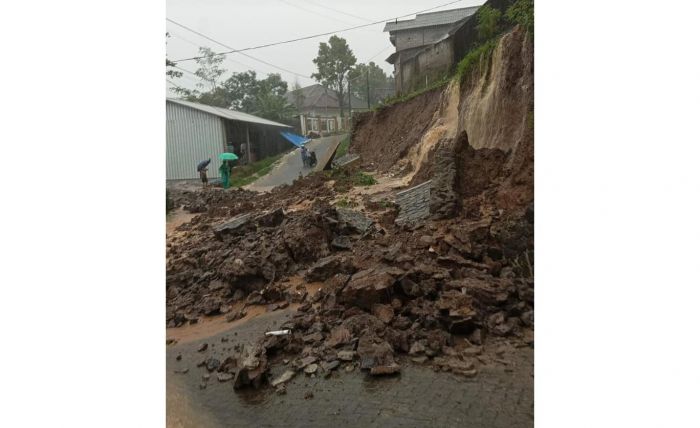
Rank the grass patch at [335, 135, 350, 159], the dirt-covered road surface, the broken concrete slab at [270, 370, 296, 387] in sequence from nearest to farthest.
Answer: the dirt-covered road surface, the broken concrete slab at [270, 370, 296, 387], the grass patch at [335, 135, 350, 159]

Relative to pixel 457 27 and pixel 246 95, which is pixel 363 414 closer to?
pixel 246 95

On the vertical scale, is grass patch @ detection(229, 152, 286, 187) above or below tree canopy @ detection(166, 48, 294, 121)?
below

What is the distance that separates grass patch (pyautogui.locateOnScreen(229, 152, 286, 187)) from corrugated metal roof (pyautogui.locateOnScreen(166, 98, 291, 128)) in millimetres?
372

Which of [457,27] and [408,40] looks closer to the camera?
[408,40]

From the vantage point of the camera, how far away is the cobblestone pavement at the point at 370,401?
82.0 inches

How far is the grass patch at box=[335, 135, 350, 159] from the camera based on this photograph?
4769 mm

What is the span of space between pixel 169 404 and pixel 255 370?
542mm

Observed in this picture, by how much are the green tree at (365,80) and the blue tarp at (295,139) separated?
684mm

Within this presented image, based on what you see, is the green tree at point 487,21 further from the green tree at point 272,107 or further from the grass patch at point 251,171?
the grass patch at point 251,171

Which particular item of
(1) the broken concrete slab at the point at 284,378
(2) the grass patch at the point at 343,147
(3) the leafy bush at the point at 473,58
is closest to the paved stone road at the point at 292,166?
(2) the grass patch at the point at 343,147

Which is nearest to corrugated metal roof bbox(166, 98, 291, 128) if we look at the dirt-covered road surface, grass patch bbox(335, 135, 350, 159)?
the dirt-covered road surface

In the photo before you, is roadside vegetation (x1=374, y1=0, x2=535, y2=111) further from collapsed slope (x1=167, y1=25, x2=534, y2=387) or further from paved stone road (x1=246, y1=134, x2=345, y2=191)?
paved stone road (x1=246, y1=134, x2=345, y2=191)

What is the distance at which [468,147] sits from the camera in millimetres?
4668

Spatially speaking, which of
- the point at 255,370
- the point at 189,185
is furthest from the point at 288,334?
the point at 189,185
